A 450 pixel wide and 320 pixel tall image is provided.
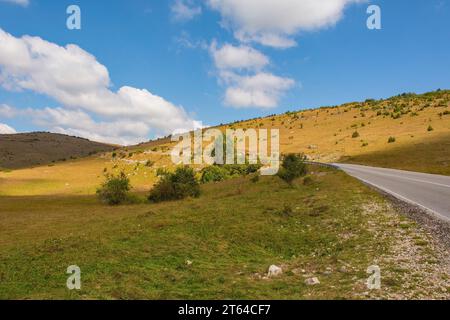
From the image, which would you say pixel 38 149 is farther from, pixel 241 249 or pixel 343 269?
pixel 343 269

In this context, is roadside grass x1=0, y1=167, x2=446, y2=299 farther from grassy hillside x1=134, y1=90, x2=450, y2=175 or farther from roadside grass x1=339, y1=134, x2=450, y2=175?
grassy hillside x1=134, y1=90, x2=450, y2=175

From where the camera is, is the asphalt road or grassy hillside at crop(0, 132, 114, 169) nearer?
the asphalt road

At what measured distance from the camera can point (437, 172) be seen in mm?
31719

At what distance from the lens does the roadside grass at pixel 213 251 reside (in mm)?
9281

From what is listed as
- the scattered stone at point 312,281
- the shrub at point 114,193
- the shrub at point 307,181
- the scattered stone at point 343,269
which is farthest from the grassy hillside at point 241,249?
the shrub at point 114,193

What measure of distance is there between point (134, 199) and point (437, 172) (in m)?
26.4

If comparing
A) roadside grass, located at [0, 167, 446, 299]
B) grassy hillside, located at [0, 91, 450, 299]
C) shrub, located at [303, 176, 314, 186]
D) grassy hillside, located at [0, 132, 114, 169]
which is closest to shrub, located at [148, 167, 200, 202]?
grassy hillside, located at [0, 91, 450, 299]

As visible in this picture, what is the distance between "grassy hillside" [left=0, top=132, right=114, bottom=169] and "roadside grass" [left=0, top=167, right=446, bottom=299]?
289 ft

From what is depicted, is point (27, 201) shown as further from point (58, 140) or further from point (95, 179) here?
point (58, 140)

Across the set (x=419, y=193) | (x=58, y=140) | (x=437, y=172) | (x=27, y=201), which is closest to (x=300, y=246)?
(x=419, y=193)

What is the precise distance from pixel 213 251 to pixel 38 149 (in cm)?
13587

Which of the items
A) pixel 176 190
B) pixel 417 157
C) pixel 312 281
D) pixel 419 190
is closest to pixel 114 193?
pixel 176 190

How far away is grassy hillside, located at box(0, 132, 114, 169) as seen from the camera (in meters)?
115
